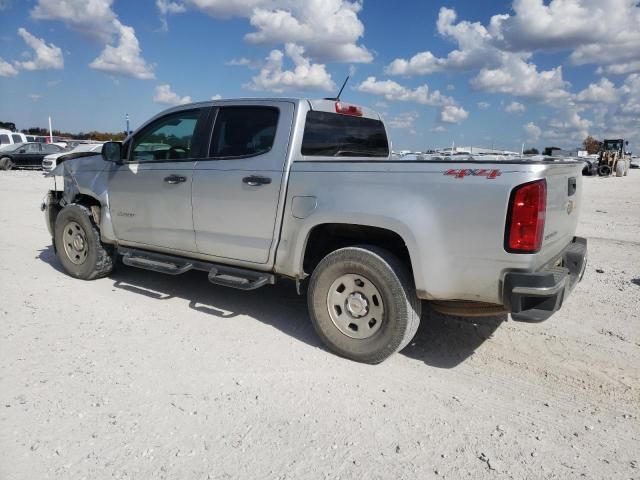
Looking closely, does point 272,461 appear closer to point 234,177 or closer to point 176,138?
point 234,177

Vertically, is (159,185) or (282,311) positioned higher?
(159,185)

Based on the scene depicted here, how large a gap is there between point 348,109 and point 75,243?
3.63 meters

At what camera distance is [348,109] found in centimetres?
481

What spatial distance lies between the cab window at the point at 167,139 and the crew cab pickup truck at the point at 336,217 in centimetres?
2

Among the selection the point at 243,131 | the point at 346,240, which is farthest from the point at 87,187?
the point at 346,240

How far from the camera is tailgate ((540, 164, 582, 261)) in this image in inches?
128

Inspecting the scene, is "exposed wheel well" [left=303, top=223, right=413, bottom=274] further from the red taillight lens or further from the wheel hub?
the red taillight lens

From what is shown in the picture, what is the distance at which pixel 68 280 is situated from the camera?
593 cm

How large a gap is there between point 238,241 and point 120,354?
1.32m

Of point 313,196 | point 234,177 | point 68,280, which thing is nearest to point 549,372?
point 313,196

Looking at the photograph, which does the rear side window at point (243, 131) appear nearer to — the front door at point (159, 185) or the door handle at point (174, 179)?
the front door at point (159, 185)

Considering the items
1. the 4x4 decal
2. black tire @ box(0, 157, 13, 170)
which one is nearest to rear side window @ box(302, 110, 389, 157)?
the 4x4 decal

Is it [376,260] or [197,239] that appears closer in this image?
[376,260]

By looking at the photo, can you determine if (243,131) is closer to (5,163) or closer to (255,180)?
(255,180)
